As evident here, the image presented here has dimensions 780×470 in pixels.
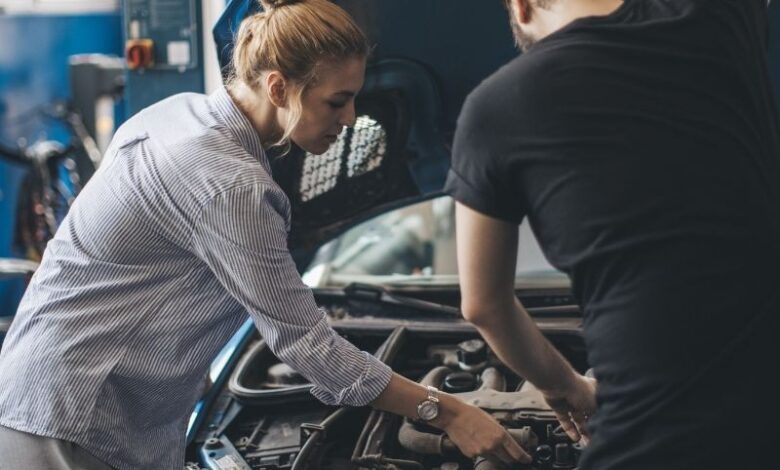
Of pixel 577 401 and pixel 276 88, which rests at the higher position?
pixel 276 88

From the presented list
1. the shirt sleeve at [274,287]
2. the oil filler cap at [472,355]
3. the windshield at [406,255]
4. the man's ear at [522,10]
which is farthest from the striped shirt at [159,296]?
the windshield at [406,255]

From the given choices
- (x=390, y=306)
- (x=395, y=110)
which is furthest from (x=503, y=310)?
(x=390, y=306)

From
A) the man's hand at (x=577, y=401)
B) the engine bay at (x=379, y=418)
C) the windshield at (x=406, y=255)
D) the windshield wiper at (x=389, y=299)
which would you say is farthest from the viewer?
the windshield at (x=406, y=255)

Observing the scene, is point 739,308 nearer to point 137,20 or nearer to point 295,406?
point 295,406

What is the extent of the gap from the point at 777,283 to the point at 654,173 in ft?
0.63

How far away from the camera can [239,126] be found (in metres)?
1.80

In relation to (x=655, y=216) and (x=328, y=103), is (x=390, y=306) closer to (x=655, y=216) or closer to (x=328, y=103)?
(x=328, y=103)

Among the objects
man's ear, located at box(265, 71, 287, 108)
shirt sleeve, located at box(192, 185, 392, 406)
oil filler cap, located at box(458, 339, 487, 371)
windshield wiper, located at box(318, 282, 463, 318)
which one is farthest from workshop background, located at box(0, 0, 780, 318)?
shirt sleeve, located at box(192, 185, 392, 406)

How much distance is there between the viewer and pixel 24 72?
6.42 m

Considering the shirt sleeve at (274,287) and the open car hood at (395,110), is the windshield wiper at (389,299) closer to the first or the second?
the open car hood at (395,110)

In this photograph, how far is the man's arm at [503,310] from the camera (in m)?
1.35

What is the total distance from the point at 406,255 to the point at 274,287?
2.32 metres

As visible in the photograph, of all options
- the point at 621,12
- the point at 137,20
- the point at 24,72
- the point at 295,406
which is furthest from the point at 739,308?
the point at 24,72

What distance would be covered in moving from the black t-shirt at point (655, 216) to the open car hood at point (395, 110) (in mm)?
1008
